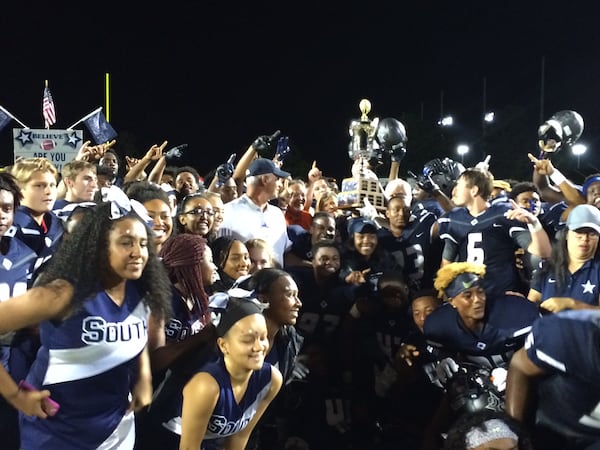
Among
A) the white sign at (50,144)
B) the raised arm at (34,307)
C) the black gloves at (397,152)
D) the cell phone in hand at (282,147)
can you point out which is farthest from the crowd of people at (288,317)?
the white sign at (50,144)

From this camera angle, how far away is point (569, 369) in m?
2.64

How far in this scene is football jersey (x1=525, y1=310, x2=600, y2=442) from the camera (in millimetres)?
2584

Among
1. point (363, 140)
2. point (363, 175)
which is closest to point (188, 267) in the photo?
point (363, 175)

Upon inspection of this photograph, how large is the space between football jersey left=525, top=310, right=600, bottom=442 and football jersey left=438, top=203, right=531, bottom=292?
2.54 metres

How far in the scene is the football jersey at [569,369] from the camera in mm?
2584

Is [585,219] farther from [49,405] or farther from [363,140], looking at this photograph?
[363,140]

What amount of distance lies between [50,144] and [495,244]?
25.5ft

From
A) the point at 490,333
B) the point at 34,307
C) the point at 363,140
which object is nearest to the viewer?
the point at 34,307

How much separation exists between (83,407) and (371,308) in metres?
2.77

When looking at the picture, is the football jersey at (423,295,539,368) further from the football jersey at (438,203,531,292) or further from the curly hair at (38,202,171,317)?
the curly hair at (38,202,171,317)

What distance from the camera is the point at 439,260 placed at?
6191 millimetres

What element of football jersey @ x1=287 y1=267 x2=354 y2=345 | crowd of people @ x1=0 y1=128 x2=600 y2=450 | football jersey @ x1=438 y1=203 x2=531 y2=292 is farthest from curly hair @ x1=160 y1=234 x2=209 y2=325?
football jersey @ x1=438 y1=203 x2=531 y2=292

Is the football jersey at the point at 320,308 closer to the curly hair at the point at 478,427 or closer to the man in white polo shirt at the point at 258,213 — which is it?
the man in white polo shirt at the point at 258,213

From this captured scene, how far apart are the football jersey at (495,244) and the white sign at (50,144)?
7.19 m
